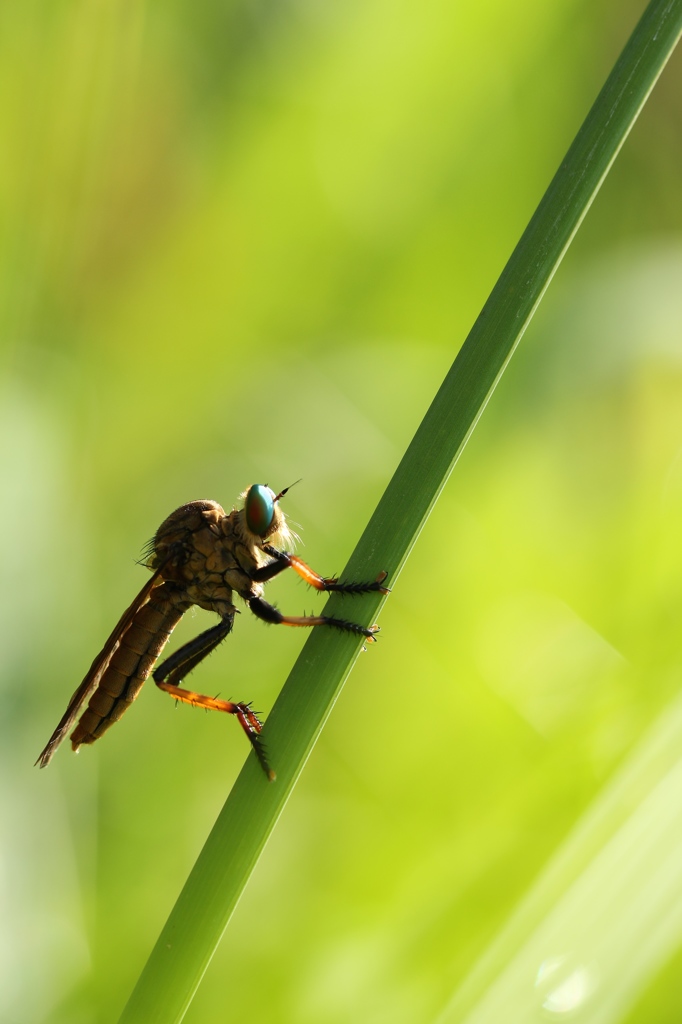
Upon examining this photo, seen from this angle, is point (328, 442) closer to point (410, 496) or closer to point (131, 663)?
point (131, 663)

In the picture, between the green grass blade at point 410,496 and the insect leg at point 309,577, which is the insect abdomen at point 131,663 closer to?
the insect leg at point 309,577

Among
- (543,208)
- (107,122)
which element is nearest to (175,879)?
(543,208)

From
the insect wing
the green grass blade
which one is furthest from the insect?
the green grass blade

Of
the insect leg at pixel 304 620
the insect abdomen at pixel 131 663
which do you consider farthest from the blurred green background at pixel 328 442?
the insect leg at pixel 304 620

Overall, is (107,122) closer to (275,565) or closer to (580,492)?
(275,565)

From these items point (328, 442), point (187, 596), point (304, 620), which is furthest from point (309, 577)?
point (187, 596)

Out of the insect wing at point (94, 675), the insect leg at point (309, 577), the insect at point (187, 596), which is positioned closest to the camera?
the insect leg at point (309, 577)
